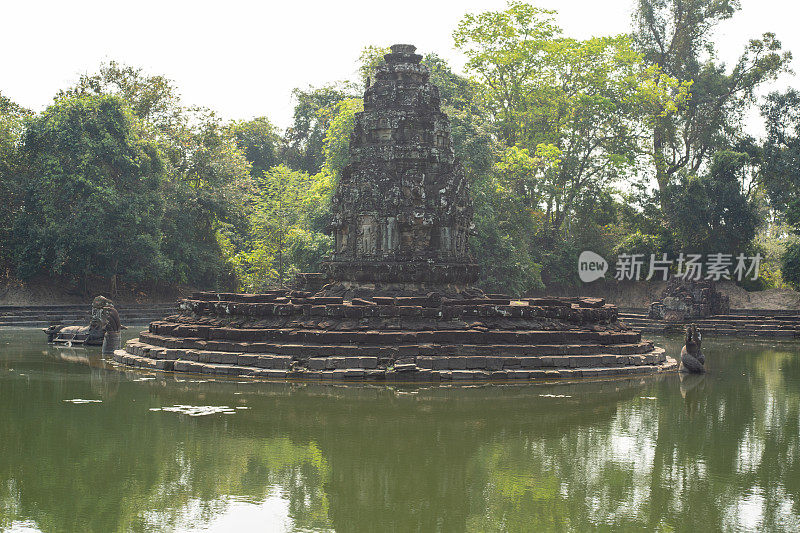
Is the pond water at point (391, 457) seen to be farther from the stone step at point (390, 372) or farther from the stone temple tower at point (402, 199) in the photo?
the stone temple tower at point (402, 199)

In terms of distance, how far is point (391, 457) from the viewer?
25.7 feet

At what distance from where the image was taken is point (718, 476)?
734 centimetres

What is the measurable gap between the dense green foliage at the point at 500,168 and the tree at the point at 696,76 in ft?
0.29

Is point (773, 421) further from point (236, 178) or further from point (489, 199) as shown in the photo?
point (236, 178)

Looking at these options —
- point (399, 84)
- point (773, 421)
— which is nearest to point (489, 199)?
point (399, 84)

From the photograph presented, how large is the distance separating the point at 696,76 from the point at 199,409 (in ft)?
127

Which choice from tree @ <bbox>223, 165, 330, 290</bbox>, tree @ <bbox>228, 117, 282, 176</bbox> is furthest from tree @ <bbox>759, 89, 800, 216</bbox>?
tree @ <bbox>228, 117, 282, 176</bbox>

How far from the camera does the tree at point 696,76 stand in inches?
1570

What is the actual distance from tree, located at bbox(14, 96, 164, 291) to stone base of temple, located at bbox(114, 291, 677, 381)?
51.2 ft

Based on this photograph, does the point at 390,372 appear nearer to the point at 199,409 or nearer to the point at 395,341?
the point at 395,341

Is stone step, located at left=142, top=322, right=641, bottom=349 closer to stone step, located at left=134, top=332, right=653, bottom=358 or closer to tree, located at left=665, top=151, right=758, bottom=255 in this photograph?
stone step, located at left=134, top=332, right=653, bottom=358

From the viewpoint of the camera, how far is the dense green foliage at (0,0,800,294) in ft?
99.6

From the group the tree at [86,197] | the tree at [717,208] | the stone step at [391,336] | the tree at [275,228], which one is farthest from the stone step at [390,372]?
the tree at [717,208]

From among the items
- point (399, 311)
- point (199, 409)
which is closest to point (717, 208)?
point (399, 311)
